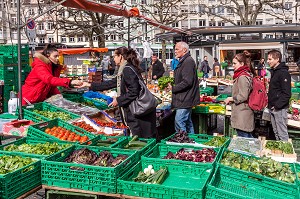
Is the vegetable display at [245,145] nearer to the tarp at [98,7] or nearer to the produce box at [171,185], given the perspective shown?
the produce box at [171,185]

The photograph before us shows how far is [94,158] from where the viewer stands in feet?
13.6

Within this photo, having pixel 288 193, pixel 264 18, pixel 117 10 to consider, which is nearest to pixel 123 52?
pixel 117 10

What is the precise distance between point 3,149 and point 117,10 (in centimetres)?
368

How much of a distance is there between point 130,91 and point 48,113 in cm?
154

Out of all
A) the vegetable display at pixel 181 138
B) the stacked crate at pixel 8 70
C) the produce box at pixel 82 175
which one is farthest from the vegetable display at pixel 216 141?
the stacked crate at pixel 8 70

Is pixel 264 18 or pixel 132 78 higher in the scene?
pixel 264 18

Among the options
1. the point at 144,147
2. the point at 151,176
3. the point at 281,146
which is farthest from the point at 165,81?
the point at 151,176

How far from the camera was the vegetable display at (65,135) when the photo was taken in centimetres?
515

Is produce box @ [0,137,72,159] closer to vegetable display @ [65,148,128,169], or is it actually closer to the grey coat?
vegetable display @ [65,148,128,169]

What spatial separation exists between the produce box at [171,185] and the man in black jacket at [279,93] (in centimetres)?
300

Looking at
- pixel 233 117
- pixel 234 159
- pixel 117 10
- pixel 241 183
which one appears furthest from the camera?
pixel 117 10

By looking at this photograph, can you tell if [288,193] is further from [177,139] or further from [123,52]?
[123,52]

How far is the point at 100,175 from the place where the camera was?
12.1 ft

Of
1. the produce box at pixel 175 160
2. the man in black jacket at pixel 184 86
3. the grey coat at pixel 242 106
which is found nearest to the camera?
the produce box at pixel 175 160
